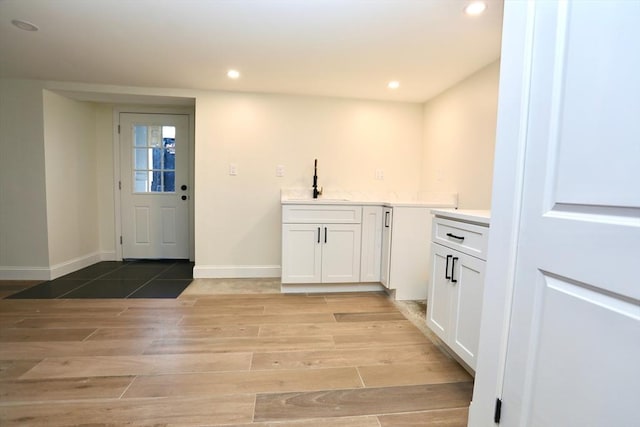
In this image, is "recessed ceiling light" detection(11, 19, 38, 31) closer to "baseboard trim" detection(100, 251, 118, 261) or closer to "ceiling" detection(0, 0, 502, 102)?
"ceiling" detection(0, 0, 502, 102)

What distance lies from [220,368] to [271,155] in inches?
90.2

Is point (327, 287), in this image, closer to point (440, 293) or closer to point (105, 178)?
point (440, 293)

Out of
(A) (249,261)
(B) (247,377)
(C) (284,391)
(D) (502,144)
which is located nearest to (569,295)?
(D) (502,144)

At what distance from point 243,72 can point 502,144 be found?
2414 millimetres

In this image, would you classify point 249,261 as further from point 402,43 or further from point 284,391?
point 402,43

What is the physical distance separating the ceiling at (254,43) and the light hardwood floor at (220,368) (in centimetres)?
205

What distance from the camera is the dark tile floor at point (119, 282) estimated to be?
2711mm

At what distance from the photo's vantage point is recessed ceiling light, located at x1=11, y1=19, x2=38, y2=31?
1904mm

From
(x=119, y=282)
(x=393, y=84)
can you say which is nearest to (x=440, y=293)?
(x=393, y=84)

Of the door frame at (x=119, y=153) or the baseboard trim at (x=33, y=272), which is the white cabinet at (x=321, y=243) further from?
the baseboard trim at (x=33, y=272)

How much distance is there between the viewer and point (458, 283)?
162cm

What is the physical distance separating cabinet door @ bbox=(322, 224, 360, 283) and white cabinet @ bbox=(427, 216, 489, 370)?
103 centimetres

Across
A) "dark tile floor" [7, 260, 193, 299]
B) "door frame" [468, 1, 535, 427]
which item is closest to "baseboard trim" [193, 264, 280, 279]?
"dark tile floor" [7, 260, 193, 299]

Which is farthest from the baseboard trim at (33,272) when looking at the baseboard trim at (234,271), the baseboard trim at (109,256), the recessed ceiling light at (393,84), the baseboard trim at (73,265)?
the recessed ceiling light at (393,84)
